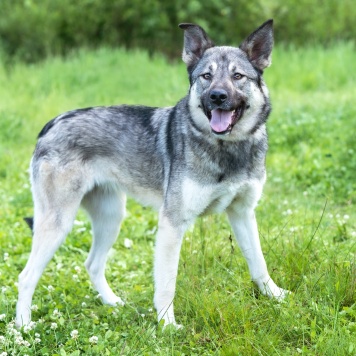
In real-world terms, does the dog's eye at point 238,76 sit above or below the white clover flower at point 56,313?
above

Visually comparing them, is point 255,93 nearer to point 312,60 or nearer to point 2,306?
point 2,306

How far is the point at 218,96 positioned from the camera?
3980 mm

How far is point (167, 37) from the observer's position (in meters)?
13.9

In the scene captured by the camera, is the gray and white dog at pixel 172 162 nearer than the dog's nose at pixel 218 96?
No

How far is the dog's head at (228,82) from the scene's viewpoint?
4082mm

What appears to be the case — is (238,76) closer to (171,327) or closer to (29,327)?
(171,327)

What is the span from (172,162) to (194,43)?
82 centimetres

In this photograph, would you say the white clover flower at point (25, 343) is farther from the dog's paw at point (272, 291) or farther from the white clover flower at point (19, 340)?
the dog's paw at point (272, 291)

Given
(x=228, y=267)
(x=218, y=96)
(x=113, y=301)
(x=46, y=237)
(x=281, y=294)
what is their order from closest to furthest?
1. (x=218, y=96)
2. (x=281, y=294)
3. (x=46, y=237)
4. (x=228, y=267)
5. (x=113, y=301)

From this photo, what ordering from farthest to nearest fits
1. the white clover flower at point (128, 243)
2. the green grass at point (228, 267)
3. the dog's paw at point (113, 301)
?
the white clover flower at point (128, 243) < the dog's paw at point (113, 301) < the green grass at point (228, 267)

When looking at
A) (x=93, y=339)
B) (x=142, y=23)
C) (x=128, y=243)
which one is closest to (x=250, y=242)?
(x=93, y=339)

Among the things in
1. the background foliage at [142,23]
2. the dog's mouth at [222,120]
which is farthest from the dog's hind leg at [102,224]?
the background foliage at [142,23]

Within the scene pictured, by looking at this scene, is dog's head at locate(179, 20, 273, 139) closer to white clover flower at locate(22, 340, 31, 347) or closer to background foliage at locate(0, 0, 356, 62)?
white clover flower at locate(22, 340, 31, 347)

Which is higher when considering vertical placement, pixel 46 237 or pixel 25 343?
pixel 46 237
